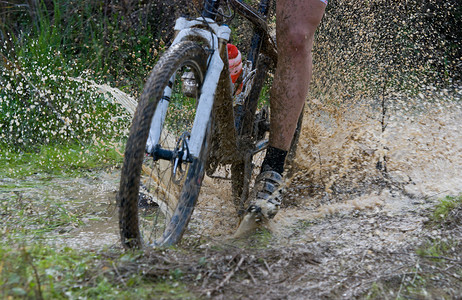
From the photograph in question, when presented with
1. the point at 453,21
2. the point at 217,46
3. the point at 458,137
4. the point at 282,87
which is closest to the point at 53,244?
the point at 217,46

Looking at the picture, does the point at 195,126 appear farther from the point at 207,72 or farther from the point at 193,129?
the point at 207,72

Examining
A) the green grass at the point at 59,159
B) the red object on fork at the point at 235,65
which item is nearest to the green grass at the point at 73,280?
the red object on fork at the point at 235,65

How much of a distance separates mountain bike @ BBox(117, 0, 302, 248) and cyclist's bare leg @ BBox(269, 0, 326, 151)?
19 centimetres

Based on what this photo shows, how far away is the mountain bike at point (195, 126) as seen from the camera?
61.4 inches

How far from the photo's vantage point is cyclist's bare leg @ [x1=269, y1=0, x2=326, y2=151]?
2.18m

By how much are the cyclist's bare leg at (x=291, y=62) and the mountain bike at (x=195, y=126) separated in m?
0.19

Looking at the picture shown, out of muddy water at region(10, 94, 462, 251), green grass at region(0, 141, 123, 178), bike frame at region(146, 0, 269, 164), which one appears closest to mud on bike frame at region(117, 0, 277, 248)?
bike frame at region(146, 0, 269, 164)

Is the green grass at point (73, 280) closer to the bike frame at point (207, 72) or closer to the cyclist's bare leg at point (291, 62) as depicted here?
the bike frame at point (207, 72)

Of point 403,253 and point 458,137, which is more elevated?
point 458,137

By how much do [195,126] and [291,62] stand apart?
68 cm

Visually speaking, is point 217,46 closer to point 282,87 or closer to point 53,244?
point 282,87

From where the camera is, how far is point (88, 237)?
230 cm

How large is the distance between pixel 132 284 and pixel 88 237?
3.20 feet

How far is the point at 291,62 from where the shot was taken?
2270mm
